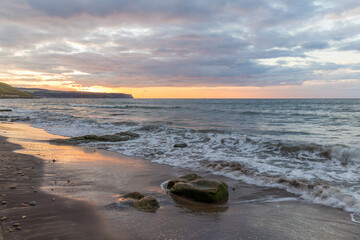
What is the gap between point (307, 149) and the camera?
9.40 m

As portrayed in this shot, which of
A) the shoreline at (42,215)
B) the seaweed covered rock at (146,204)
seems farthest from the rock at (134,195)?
the shoreline at (42,215)

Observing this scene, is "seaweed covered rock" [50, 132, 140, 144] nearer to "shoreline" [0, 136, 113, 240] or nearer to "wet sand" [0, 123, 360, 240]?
"wet sand" [0, 123, 360, 240]

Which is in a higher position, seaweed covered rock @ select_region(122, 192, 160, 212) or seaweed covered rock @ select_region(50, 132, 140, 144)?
seaweed covered rock @ select_region(122, 192, 160, 212)

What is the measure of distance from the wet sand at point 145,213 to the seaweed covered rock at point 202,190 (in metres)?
0.19

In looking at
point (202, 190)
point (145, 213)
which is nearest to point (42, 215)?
point (145, 213)

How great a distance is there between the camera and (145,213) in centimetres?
391

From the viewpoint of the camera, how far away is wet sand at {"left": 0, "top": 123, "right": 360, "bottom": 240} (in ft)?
10.8

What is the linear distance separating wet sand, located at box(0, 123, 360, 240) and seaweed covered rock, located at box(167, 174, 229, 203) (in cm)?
19

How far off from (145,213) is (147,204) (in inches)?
8.9

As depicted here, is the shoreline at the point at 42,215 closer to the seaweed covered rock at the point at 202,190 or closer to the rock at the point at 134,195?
the rock at the point at 134,195

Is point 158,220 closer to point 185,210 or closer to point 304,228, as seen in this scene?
point 185,210

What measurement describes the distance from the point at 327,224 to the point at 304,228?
46 centimetres

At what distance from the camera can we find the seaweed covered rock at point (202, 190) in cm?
463

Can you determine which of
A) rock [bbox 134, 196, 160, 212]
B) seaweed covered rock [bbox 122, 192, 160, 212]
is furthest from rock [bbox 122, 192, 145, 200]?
rock [bbox 134, 196, 160, 212]
